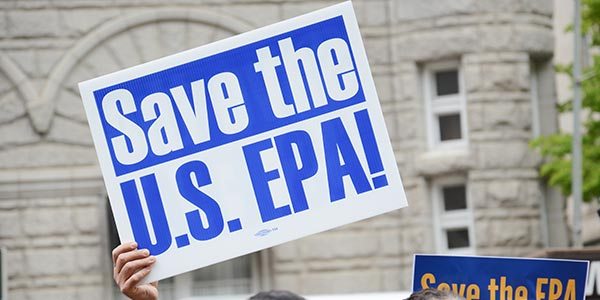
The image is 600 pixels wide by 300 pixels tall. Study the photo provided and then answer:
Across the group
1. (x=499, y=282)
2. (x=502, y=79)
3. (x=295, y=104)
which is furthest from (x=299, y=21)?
(x=502, y=79)

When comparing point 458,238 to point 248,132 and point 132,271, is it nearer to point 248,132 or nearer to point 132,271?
point 248,132

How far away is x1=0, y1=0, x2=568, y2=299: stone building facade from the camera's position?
22.0 meters

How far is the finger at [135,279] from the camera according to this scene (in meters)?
6.07

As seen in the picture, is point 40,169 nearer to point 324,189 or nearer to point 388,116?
point 388,116

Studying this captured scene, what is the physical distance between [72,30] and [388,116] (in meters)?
4.16

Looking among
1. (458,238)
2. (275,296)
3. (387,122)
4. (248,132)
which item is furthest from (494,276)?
(458,238)

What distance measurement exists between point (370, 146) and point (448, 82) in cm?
1604

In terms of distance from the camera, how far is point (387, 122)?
22375 millimetres

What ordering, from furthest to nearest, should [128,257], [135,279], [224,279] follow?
[224,279], [128,257], [135,279]

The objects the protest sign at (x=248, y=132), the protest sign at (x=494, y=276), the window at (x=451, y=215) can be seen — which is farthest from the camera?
the window at (x=451, y=215)

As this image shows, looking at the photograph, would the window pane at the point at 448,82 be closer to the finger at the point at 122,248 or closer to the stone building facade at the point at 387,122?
the stone building facade at the point at 387,122

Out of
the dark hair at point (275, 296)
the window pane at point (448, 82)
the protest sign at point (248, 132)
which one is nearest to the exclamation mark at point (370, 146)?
the protest sign at point (248, 132)

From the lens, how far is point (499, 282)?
7.25m

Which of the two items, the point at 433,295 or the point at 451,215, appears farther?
the point at 451,215
